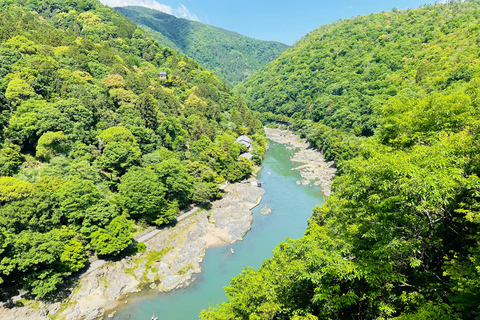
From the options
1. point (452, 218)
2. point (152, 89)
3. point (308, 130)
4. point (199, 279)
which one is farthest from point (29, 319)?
point (308, 130)

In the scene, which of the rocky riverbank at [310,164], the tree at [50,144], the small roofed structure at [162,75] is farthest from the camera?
the small roofed structure at [162,75]

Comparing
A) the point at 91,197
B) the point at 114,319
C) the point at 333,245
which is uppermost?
the point at 333,245

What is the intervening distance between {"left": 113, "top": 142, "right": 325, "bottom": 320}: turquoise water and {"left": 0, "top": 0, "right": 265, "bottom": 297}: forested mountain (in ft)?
22.6

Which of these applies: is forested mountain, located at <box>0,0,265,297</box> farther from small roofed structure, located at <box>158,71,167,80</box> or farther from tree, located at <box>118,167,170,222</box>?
small roofed structure, located at <box>158,71,167,80</box>

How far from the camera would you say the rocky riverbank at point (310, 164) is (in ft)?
181

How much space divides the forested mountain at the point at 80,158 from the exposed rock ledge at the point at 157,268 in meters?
1.84

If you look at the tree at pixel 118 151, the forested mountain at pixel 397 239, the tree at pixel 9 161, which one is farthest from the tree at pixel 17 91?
the forested mountain at pixel 397 239

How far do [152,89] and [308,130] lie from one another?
53953mm

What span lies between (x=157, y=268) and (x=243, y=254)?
1098cm

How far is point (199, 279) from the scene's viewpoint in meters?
28.3

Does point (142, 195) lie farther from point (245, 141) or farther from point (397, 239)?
point (245, 141)

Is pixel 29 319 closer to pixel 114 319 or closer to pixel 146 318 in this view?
pixel 114 319

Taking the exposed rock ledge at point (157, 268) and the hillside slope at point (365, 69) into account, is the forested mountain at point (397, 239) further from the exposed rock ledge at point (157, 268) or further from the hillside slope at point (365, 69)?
the hillside slope at point (365, 69)

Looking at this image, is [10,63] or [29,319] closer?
[29,319]
